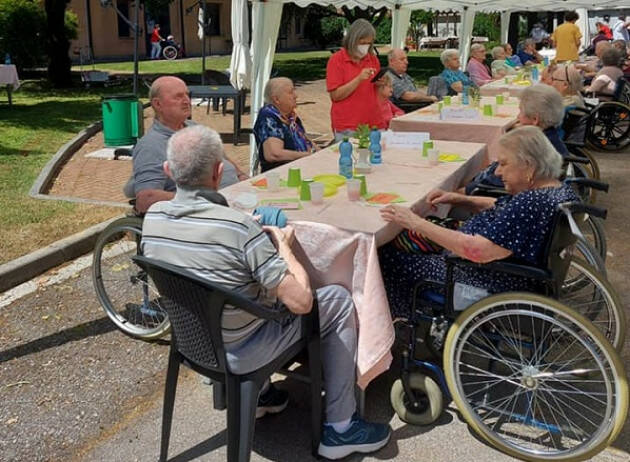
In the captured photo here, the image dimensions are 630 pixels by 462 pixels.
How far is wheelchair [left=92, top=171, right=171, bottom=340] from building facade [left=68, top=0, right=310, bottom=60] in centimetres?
2258

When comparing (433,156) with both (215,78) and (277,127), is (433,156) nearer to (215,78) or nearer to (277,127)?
(277,127)

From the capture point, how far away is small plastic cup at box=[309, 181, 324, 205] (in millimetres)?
3018

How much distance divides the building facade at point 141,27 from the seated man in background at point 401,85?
19112 mm

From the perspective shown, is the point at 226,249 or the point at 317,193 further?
the point at 317,193

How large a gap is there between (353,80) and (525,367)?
11.0 ft

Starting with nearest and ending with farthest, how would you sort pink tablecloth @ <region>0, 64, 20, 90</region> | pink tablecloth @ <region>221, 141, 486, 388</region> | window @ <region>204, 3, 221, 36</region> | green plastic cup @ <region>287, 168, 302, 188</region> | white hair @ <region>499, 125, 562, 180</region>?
pink tablecloth @ <region>221, 141, 486, 388</region>
white hair @ <region>499, 125, 562, 180</region>
green plastic cup @ <region>287, 168, 302, 188</region>
pink tablecloth @ <region>0, 64, 20, 90</region>
window @ <region>204, 3, 221, 36</region>

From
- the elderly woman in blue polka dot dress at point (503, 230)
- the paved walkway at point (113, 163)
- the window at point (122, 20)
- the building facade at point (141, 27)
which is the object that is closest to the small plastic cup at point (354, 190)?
the elderly woman in blue polka dot dress at point (503, 230)

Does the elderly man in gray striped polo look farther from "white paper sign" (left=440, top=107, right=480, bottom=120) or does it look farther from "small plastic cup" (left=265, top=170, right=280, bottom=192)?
"white paper sign" (left=440, top=107, right=480, bottom=120)

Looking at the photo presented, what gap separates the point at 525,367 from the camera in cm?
258

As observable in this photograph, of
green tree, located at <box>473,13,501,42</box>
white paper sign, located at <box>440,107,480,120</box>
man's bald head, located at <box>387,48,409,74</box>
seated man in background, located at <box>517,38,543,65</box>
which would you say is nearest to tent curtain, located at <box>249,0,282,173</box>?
man's bald head, located at <box>387,48,409,74</box>

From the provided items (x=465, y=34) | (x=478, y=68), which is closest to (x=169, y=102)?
(x=478, y=68)

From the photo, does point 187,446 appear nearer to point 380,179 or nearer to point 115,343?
point 115,343

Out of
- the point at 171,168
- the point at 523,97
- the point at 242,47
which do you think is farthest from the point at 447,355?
the point at 242,47

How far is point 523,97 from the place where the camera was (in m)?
4.07
